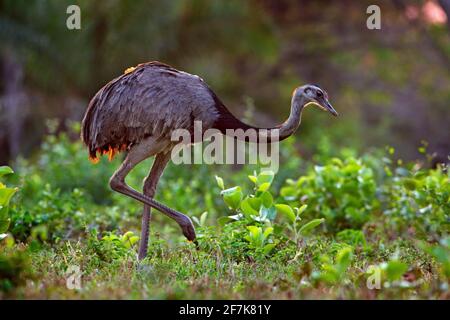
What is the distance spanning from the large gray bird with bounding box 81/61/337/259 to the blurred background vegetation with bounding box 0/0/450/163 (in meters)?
7.01

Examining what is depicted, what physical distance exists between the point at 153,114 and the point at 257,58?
1344cm

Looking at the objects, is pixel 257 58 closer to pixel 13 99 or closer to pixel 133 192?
pixel 13 99

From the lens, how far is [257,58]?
1906 centimetres

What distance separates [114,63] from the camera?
1477 centimetres

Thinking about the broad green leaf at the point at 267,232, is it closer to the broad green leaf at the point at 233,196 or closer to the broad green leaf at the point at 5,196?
the broad green leaf at the point at 233,196

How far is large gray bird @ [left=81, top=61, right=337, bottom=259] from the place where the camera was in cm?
586

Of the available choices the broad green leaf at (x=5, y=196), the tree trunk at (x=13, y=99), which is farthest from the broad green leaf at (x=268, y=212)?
the tree trunk at (x=13, y=99)

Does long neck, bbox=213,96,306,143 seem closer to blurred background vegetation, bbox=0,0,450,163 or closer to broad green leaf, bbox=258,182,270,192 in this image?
broad green leaf, bbox=258,182,270,192

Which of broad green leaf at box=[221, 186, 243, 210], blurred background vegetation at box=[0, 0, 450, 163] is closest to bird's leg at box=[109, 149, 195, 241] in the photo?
broad green leaf at box=[221, 186, 243, 210]

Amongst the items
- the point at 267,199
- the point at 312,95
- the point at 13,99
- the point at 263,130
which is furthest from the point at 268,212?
the point at 13,99

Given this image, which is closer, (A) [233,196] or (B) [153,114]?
→ (B) [153,114]

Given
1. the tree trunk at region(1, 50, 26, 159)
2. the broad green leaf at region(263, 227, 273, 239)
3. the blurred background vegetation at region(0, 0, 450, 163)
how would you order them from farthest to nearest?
1. the tree trunk at region(1, 50, 26, 159)
2. the blurred background vegetation at region(0, 0, 450, 163)
3. the broad green leaf at region(263, 227, 273, 239)

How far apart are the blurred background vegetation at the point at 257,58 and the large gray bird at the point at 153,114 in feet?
23.0
